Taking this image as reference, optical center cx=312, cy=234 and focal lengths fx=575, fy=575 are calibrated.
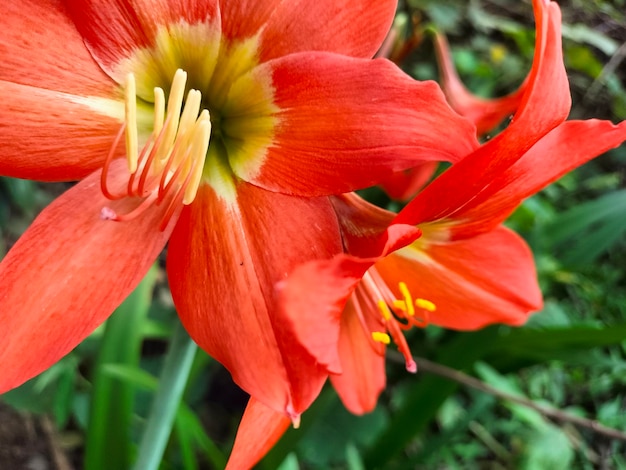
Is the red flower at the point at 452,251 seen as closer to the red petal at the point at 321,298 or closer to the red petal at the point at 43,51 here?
the red petal at the point at 321,298

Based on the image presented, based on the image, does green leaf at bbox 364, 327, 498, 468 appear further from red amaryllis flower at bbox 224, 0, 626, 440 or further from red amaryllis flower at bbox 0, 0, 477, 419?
red amaryllis flower at bbox 0, 0, 477, 419

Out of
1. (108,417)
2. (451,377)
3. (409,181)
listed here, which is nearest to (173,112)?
(409,181)

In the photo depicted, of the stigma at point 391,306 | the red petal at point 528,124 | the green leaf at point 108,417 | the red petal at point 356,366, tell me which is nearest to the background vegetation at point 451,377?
the green leaf at point 108,417

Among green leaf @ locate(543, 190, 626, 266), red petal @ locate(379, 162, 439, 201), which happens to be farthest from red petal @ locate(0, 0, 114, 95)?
green leaf @ locate(543, 190, 626, 266)

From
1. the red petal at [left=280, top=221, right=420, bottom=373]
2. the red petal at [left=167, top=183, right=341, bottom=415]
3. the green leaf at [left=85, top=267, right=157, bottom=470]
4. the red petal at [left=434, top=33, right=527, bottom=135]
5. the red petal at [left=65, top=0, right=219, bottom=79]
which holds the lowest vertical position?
the green leaf at [left=85, top=267, right=157, bottom=470]

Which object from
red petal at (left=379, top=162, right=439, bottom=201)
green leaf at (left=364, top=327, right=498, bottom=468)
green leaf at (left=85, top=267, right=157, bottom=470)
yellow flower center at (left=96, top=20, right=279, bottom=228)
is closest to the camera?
yellow flower center at (left=96, top=20, right=279, bottom=228)

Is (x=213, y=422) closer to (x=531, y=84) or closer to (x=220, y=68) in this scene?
(x=220, y=68)

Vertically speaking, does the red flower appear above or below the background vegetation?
above

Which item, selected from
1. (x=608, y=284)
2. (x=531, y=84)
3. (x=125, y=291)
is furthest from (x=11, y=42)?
(x=608, y=284)

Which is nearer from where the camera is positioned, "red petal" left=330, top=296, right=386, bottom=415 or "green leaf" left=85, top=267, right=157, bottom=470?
"red petal" left=330, top=296, right=386, bottom=415
